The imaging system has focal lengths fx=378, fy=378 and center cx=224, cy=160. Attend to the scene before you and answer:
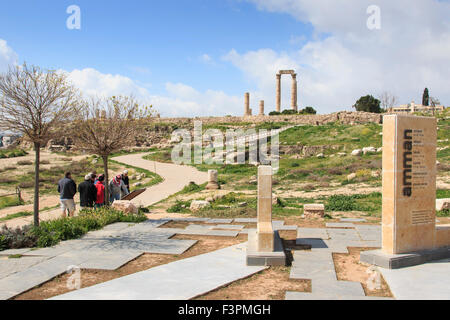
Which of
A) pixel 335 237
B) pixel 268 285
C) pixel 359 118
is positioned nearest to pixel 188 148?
pixel 359 118

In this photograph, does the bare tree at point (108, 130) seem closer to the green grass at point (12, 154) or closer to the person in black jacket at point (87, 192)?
the person in black jacket at point (87, 192)

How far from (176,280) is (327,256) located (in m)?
3.10

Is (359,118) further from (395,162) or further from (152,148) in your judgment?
(395,162)

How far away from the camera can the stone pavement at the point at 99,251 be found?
6199mm

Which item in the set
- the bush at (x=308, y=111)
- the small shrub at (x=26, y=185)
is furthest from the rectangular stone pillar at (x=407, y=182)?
the bush at (x=308, y=111)

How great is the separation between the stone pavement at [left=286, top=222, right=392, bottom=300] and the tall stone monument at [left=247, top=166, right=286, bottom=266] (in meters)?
0.38

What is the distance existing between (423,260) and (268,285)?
3.04 metres

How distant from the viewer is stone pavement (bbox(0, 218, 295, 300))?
6199 millimetres

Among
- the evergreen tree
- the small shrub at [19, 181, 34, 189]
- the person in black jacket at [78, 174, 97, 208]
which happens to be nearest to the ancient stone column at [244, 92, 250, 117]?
the evergreen tree

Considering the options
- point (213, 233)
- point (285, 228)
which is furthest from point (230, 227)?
point (285, 228)

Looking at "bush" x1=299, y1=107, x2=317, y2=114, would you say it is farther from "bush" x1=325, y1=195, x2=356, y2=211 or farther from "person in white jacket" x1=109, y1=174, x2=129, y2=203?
"person in white jacket" x1=109, y1=174, x2=129, y2=203

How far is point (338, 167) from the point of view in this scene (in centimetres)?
2284

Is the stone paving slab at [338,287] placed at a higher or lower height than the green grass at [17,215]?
higher

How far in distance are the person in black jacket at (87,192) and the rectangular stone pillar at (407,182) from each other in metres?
8.29
